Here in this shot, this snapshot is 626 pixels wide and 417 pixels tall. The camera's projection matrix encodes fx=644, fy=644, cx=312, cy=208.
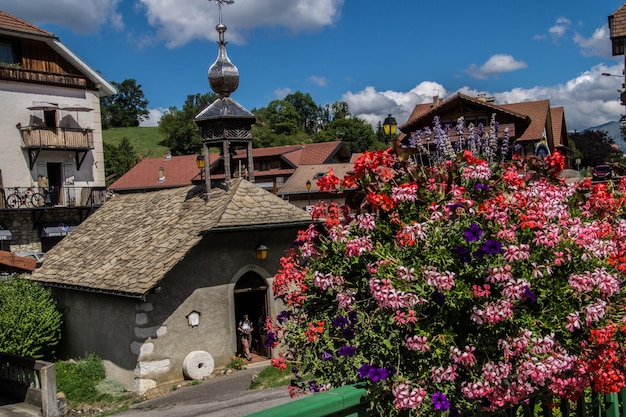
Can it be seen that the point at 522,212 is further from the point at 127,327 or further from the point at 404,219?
the point at 127,327

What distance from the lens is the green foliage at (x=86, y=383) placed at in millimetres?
15781

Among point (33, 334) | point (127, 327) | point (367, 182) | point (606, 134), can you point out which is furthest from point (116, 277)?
point (606, 134)

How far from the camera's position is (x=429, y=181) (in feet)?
13.8

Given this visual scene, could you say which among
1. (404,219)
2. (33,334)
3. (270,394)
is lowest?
(270,394)

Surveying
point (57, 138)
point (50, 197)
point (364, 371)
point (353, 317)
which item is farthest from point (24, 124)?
point (364, 371)

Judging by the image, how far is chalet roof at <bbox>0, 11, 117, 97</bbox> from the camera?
35156 millimetres

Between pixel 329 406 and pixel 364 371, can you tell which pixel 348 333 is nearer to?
pixel 364 371

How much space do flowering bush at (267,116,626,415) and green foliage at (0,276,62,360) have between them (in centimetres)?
1504

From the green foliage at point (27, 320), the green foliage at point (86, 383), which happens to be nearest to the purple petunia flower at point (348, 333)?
the green foliage at point (86, 383)

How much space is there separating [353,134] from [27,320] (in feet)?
325

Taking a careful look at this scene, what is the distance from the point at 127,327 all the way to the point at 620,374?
14336 mm

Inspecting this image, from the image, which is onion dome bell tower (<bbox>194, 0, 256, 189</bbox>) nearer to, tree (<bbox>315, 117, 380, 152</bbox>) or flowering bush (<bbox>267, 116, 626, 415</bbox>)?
flowering bush (<bbox>267, 116, 626, 415</bbox>)

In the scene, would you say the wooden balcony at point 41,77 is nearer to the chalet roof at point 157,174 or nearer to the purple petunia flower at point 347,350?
the chalet roof at point 157,174

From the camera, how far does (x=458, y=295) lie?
11.4 ft
